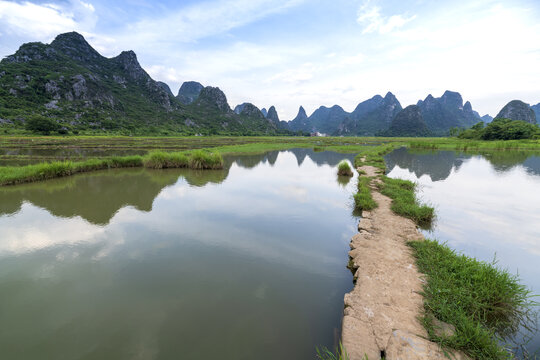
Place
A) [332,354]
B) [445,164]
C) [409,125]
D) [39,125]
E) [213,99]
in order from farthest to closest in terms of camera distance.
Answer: [213,99], [409,125], [39,125], [445,164], [332,354]

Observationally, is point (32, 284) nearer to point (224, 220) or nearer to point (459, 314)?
point (224, 220)

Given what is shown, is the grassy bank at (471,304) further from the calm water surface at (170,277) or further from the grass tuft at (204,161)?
the grass tuft at (204,161)

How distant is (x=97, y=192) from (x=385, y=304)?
13689 mm

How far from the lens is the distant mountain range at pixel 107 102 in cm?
7644

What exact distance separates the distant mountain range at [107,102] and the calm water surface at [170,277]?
7323 centimetres

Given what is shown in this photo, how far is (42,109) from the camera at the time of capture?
74812 millimetres

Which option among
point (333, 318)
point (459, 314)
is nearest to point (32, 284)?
point (333, 318)

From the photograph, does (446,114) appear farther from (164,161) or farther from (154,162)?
(154,162)

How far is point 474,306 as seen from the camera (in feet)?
11.6

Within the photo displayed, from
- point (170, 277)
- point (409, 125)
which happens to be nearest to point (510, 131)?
point (170, 277)

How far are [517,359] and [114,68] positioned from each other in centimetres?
18882

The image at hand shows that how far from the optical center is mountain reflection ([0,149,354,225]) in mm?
8969

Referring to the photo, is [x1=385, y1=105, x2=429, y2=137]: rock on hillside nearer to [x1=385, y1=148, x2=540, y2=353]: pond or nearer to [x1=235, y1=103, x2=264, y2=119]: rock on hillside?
[x1=235, y1=103, x2=264, y2=119]: rock on hillside

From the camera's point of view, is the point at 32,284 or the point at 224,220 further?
the point at 224,220
